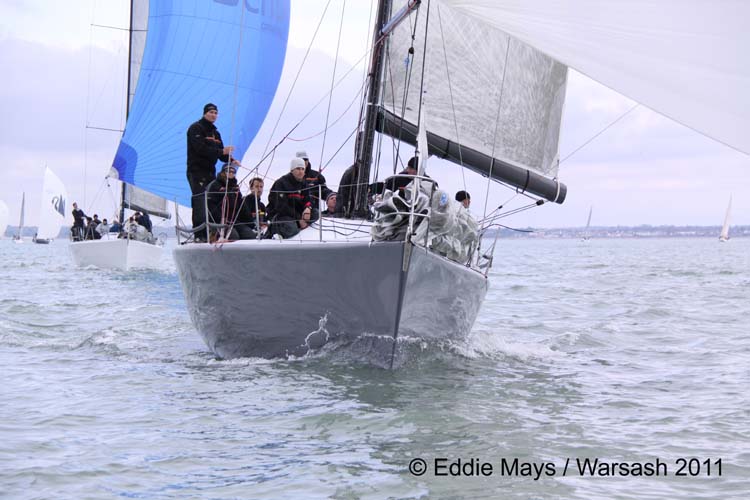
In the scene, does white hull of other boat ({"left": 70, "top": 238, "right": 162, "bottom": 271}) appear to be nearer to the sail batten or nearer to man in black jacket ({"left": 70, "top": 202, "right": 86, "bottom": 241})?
man in black jacket ({"left": 70, "top": 202, "right": 86, "bottom": 241})

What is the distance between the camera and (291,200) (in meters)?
8.12

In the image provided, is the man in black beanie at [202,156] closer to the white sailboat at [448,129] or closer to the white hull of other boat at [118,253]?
the white sailboat at [448,129]

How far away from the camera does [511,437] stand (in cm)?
534

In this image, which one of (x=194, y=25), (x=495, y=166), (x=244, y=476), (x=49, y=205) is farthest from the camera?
(x=49, y=205)

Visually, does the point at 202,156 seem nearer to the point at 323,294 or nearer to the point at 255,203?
the point at 255,203

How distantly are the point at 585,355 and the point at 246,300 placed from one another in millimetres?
3660

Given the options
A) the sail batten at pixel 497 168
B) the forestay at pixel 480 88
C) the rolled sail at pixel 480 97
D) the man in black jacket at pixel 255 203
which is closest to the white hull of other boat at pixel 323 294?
the man in black jacket at pixel 255 203

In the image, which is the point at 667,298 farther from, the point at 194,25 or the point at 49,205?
the point at 49,205

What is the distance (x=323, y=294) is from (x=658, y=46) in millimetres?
3436

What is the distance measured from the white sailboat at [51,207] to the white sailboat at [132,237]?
3208 cm

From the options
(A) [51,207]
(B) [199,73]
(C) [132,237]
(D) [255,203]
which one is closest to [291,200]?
(D) [255,203]

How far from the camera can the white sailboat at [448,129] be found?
3.99m

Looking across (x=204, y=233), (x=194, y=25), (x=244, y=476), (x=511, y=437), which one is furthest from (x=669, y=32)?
(x=194, y=25)

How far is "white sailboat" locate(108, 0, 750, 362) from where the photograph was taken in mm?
3992
